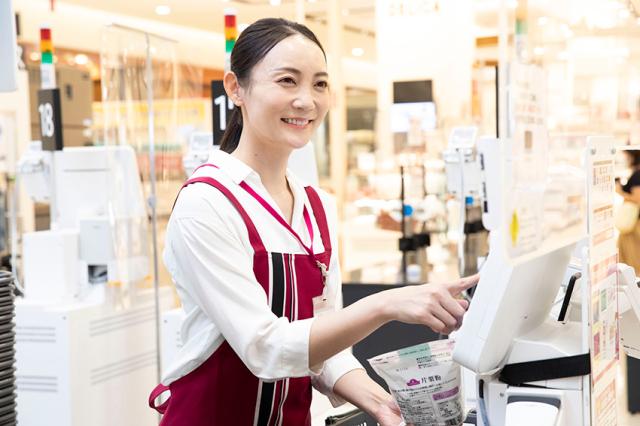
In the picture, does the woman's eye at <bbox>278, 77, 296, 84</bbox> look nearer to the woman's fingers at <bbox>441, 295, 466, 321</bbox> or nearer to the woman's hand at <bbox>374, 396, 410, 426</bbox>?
the woman's fingers at <bbox>441, 295, 466, 321</bbox>

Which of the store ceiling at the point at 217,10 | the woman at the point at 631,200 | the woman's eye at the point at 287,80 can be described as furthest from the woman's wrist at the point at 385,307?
the store ceiling at the point at 217,10

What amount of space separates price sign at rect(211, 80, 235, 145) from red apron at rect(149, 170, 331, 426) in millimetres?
1858

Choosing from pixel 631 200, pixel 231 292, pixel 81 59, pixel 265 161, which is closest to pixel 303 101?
pixel 265 161

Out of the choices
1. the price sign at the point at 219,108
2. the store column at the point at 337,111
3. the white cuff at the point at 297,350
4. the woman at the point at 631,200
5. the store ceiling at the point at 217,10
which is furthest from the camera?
the store column at the point at 337,111

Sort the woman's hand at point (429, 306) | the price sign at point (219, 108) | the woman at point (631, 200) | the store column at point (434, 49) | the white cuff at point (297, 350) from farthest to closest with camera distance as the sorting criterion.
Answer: the store column at point (434, 49) → the woman at point (631, 200) → the price sign at point (219, 108) → the white cuff at point (297, 350) → the woman's hand at point (429, 306)

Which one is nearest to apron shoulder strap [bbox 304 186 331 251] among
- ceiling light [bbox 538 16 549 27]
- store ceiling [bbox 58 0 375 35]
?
ceiling light [bbox 538 16 549 27]

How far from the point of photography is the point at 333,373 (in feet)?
6.05

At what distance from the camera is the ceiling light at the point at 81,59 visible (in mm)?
9700

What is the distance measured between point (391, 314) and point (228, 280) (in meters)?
0.30

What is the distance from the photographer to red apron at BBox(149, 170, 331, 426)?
5.30 ft

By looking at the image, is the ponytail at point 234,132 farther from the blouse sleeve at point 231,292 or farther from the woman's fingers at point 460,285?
the woman's fingers at point 460,285

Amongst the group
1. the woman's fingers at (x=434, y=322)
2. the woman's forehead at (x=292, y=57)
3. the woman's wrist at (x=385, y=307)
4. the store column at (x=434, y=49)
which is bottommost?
the woman's fingers at (x=434, y=322)

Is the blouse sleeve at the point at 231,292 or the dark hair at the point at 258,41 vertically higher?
the dark hair at the point at 258,41

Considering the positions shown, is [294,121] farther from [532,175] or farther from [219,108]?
[219,108]
